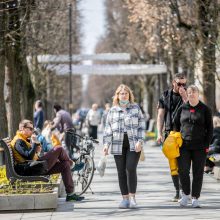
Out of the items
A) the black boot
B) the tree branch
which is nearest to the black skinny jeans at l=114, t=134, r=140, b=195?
the black boot

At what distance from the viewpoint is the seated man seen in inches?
521

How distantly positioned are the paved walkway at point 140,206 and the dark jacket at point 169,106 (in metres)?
1.17

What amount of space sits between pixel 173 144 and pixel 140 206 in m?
1.04

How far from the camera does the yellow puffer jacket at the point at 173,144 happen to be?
12688mm

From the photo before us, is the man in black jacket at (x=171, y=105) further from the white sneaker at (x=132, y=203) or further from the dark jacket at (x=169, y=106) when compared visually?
the white sneaker at (x=132, y=203)

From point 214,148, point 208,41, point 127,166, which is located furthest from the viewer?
point 208,41

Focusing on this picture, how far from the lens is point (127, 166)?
1257cm

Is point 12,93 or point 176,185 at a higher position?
point 12,93

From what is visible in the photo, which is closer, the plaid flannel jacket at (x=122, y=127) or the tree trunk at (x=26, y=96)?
the plaid flannel jacket at (x=122, y=127)

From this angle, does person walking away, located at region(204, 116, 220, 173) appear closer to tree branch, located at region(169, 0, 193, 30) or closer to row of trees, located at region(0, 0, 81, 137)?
row of trees, located at region(0, 0, 81, 137)

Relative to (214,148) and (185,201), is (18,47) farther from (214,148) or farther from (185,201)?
(185,201)

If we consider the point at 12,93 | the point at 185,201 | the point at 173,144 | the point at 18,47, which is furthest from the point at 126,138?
the point at 18,47

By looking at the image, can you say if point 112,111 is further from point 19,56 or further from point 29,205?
point 19,56

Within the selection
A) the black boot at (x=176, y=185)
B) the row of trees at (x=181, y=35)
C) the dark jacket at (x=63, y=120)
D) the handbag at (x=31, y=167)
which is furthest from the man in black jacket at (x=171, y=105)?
the row of trees at (x=181, y=35)
